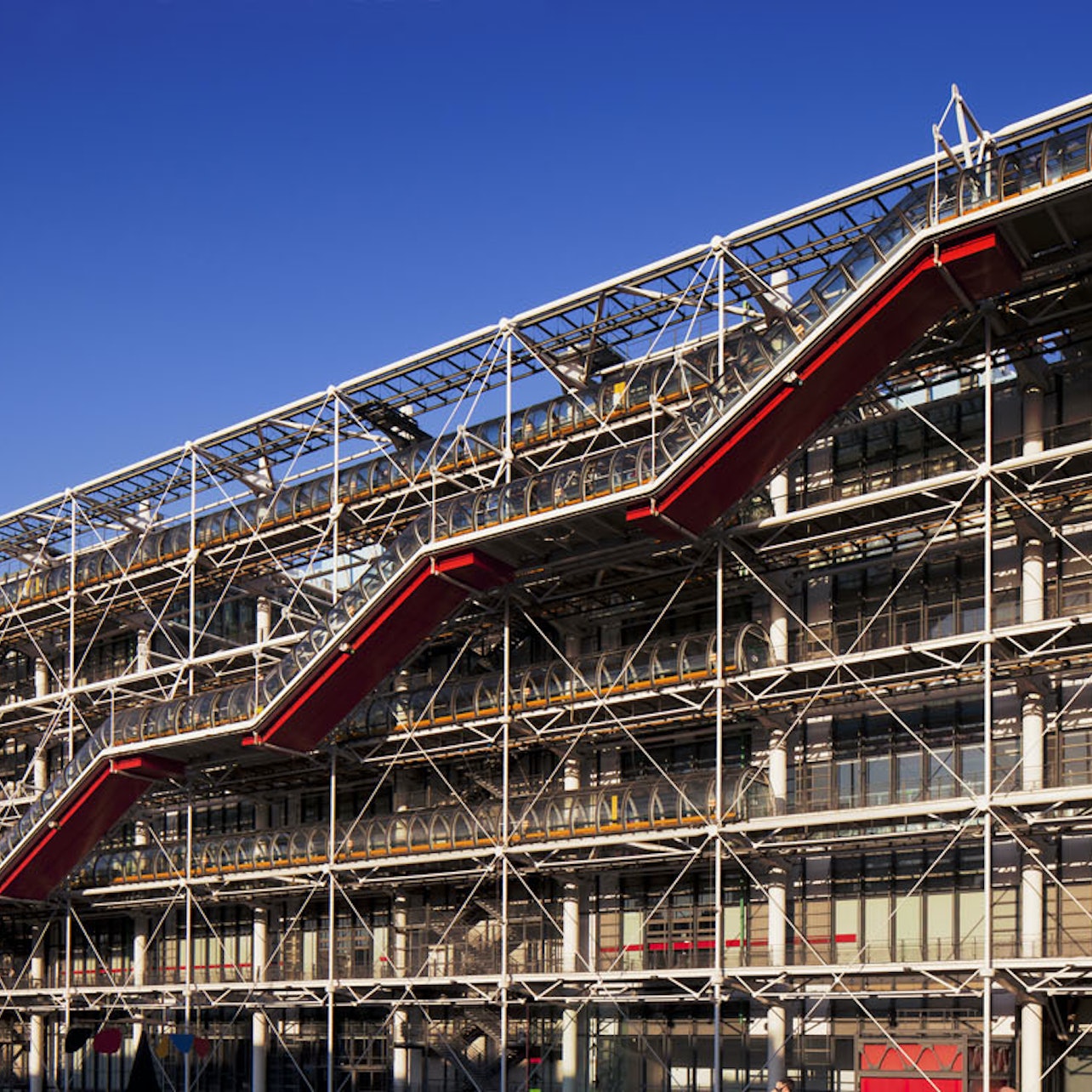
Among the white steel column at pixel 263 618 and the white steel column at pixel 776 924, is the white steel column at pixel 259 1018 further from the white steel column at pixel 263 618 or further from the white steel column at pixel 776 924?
the white steel column at pixel 776 924

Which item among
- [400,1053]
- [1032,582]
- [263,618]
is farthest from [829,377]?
[263,618]

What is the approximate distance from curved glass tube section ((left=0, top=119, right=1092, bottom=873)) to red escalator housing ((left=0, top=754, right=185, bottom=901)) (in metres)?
0.37

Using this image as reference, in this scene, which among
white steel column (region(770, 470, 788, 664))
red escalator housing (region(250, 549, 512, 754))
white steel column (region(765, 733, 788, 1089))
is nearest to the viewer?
white steel column (region(765, 733, 788, 1089))

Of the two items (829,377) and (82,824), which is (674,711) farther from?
(82,824)

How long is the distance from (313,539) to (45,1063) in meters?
14.8

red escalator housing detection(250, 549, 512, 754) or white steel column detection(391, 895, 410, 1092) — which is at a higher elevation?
red escalator housing detection(250, 549, 512, 754)

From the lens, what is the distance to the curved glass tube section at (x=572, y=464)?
2453 cm

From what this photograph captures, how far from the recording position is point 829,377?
25969 millimetres

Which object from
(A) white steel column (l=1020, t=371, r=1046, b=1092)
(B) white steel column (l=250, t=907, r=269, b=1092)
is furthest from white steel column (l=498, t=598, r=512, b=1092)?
(A) white steel column (l=1020, t=371, r=1046, b=1092)

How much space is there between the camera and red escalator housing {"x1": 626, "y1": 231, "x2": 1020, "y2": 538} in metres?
24.6

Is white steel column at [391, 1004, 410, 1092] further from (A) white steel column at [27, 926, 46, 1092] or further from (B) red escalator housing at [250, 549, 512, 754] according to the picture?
(A) white steel column at [27, 926, 46, 1092]

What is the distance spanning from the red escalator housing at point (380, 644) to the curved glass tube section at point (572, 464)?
0.33m

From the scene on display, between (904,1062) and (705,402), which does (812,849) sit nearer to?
(904,1062)

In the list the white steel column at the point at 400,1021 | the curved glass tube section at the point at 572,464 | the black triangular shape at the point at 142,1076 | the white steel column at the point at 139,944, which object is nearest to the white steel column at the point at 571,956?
the white steel column at the point at 400,1021
